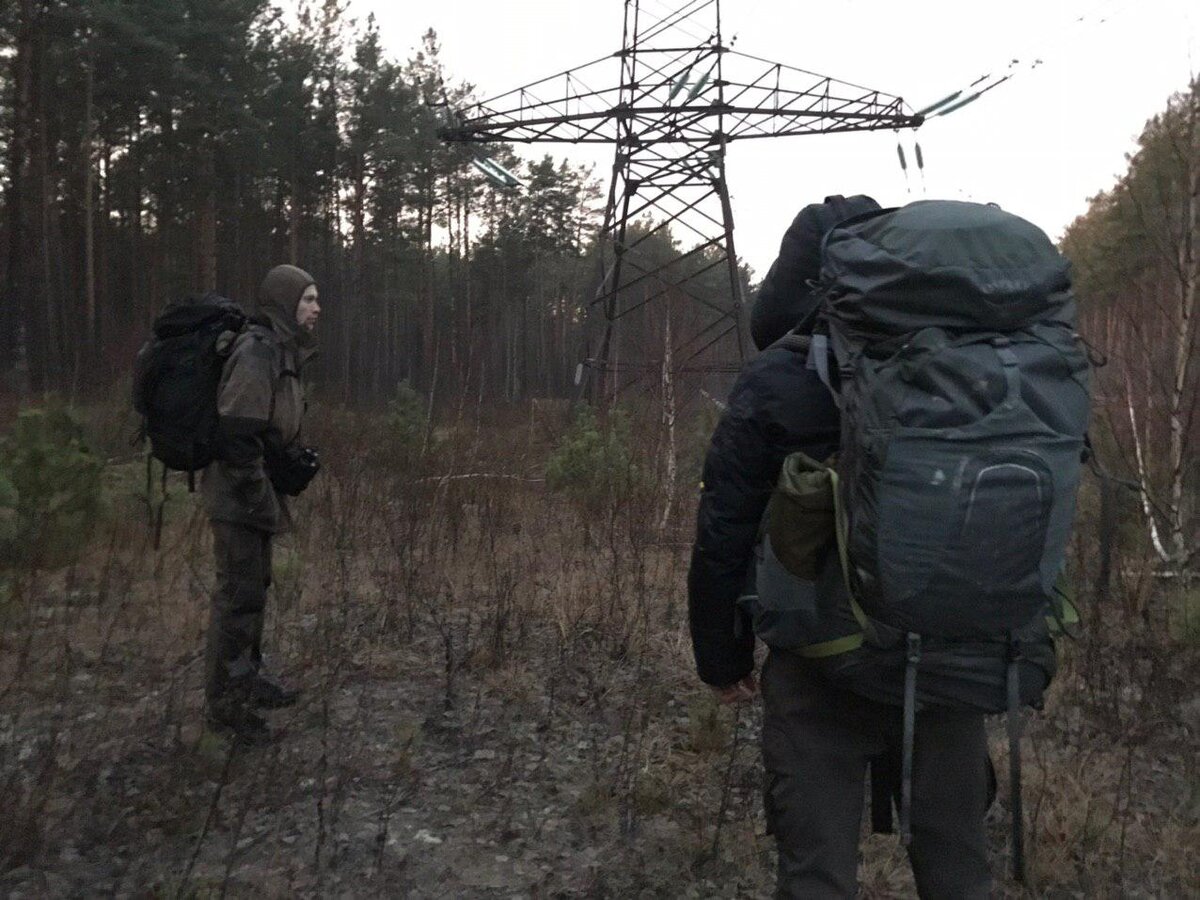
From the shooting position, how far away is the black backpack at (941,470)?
1.69 m

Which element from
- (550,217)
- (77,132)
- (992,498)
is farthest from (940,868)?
(550,217)

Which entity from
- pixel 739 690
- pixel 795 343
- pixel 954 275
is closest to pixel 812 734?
pixel 739 690

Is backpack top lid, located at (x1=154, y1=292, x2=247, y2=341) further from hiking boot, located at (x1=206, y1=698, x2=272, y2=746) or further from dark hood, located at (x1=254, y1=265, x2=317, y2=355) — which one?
hiking boot, located at (x1=206, y1=698, x2=272, y2=746)

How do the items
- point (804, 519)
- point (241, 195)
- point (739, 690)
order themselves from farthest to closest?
point (241, 195) < point (739, 690) < point (804, 519)

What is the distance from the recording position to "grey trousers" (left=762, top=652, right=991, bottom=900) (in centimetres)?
→ 193

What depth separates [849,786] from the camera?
1.95 m

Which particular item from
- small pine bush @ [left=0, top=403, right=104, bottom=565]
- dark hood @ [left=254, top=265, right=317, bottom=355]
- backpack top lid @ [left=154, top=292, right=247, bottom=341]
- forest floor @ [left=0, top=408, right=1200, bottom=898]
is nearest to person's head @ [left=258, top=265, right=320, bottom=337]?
dark hood @ [left=254, top=265, right=317, bottom=355]

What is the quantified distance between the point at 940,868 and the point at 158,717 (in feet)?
10.3

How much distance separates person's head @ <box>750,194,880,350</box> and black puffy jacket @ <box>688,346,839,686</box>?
0.15 m

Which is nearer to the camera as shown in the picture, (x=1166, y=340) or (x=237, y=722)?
(x=237, y=722)

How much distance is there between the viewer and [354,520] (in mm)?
6887

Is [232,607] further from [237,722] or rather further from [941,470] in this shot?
[941,470]

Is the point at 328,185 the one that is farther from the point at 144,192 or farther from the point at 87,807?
the point at 87,807

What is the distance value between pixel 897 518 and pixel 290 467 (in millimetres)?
2836
